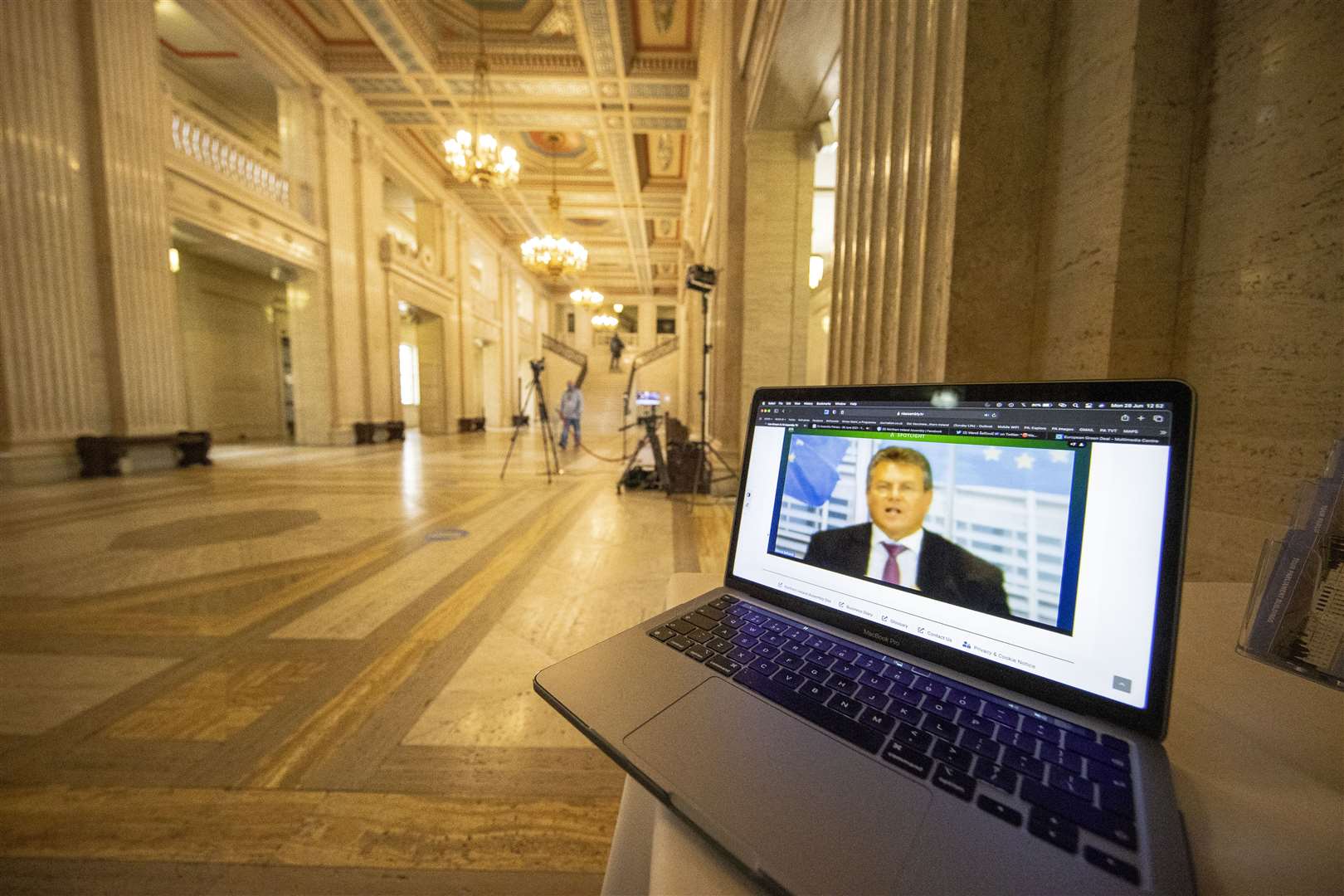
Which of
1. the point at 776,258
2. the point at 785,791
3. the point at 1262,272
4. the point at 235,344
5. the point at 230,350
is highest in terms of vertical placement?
the point at 776,258

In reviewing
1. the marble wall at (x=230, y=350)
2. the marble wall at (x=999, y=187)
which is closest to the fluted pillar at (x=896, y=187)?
the marble wall at (x=999, y=187)

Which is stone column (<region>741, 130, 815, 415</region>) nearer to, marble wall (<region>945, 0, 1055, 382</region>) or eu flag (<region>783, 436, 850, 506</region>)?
marble wall (<region>945, 0, 1055, 382</region>)

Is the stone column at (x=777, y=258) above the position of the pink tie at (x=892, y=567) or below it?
above

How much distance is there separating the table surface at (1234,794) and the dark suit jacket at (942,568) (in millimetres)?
192

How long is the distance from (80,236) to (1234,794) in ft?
27.4

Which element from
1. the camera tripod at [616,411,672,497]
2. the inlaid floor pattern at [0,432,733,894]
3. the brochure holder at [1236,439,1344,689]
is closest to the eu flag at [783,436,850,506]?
the brochure holder at [1236,439,1344,689]

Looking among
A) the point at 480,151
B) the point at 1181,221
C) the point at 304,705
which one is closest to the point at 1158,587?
the point at 1181,221

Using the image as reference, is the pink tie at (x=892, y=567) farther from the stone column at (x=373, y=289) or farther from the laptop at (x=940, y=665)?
the stone column at (x=373, y=289)

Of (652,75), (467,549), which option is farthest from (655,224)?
(467,549)

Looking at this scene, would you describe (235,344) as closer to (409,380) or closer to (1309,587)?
(409,380)

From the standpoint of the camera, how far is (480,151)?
24.6 feet

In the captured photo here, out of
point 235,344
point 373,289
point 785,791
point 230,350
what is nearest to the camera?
point 785,791

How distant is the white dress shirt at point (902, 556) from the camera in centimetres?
62

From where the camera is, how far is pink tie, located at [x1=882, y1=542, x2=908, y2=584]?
0.63 m
